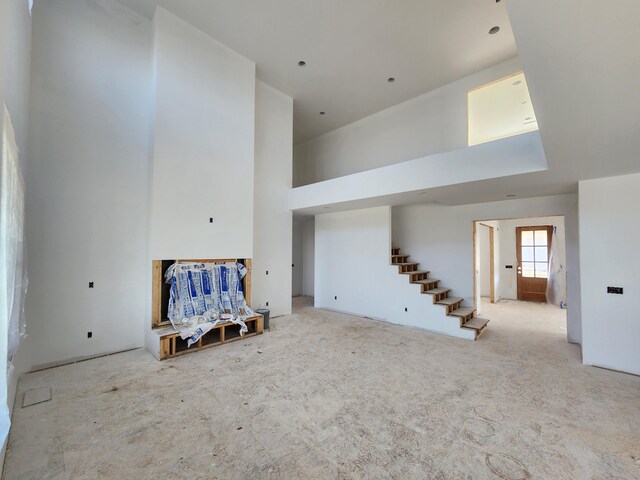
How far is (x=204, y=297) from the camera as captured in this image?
4367 millimetres

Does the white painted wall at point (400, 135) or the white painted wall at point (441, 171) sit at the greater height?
the white painted wall at point (400, 135)

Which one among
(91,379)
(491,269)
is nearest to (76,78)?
(91,379)

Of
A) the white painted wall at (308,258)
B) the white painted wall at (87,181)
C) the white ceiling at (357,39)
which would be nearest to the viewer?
the white painted wall at (87,181)

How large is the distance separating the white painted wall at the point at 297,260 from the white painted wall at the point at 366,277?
6.85 feet

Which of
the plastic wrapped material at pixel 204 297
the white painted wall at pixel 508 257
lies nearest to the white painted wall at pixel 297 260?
the plastic wrapped material at pixel 204 297

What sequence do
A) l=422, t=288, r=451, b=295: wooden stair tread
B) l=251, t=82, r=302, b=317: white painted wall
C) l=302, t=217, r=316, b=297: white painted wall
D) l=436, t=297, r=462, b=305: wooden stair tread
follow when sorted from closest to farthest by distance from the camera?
l=436, t=297, r=462, b=305: wooden stair tread → l=422, t=288, r=451, b=295: wooden stair tread → l=251, t=82, r=302, b=317: white painted wall → l=302, t=217, r=316, b=297: white painted wall

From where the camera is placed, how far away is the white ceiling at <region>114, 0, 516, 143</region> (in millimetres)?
3943

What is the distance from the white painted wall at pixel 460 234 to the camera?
14.6 feet

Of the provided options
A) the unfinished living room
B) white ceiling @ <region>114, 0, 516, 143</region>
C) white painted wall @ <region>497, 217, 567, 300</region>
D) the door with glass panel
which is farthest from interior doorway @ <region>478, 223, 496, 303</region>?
white ceiling @ <region>114, 0, 516, 143</region>

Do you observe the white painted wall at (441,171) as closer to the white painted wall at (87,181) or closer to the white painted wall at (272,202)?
the white painted wall at (272,202)

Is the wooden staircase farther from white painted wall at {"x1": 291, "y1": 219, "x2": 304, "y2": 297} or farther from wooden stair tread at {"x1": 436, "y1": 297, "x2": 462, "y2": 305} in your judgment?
white painted wall at {"x1": 291, "y1": 219, "x2": 304, "y2": 297}

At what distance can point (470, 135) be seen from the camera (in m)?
5.55

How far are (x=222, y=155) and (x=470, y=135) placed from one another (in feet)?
16.1

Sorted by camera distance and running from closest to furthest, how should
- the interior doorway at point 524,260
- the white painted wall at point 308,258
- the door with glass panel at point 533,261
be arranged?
the interior doorway at point 524,260 → the door with glass panel at point 533,261 → the white painted wall at point 308,258
